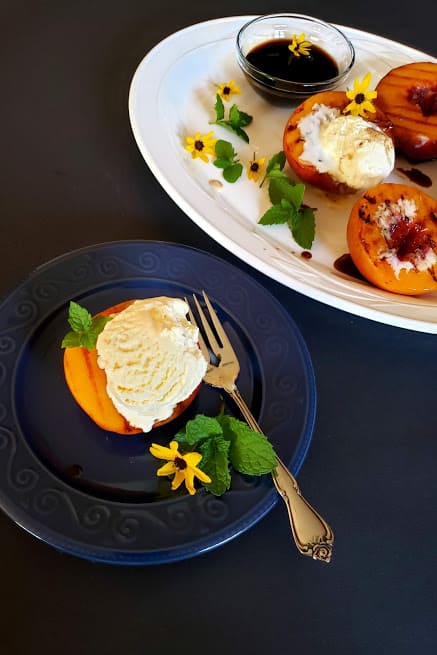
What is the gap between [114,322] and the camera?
64cm

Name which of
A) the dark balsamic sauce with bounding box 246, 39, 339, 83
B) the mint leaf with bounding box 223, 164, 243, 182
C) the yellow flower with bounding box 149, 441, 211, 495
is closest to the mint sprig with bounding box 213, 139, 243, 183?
the mint leaf with bounding box 223, 164, 243, 182

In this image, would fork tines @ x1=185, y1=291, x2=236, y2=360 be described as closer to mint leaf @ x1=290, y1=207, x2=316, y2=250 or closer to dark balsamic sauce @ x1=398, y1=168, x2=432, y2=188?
mint leaf @ x1=290, y1=207, x2=316, y2=250

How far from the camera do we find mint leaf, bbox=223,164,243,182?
960 mm

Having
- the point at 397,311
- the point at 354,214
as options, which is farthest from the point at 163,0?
the point at 397,311

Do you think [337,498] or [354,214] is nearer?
[337,498]

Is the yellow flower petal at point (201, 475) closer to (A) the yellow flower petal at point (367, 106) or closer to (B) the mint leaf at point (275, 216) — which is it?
(B) the mint leaf at point (275, 216)

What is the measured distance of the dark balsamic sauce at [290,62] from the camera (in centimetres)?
109

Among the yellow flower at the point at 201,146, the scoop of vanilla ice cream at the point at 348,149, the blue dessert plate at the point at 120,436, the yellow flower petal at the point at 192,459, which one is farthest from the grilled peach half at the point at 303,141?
the yellow flower petal at the point at 192,459

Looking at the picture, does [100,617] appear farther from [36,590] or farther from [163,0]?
[163,0]

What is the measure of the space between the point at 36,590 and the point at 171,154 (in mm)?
652

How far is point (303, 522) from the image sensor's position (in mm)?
614

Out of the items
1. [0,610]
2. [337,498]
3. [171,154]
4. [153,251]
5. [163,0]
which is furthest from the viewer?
[163,0]

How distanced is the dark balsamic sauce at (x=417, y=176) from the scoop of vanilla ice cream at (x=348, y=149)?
0.13 m

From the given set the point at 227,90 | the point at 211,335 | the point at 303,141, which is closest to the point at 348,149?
the point at 303,141
